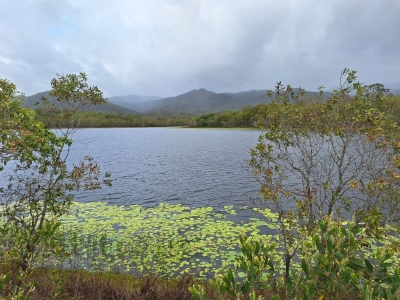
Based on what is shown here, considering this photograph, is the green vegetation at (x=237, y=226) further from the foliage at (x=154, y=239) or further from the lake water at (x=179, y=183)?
the lake water at (x=179, y=183)

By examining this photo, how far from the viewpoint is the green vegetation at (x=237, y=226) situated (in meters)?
4.17

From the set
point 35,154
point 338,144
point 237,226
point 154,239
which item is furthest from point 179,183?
point 338,144

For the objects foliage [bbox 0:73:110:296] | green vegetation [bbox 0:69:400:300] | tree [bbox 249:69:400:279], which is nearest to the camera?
green vegetation [bbox 0:69:400:300]

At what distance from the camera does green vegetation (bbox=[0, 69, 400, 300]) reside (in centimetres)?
417

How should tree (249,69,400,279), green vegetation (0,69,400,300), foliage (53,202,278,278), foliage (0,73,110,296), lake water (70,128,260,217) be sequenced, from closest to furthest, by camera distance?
green vegetation (0,69,400,300) < foliage (0,73,110,296) < tree (249,69,400,279) < foliage (53,202,278,278) < lake water (70,128,260,217)

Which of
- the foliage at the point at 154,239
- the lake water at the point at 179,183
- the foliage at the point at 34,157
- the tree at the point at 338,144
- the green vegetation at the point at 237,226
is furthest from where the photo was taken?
the lake water at the point at 179,183

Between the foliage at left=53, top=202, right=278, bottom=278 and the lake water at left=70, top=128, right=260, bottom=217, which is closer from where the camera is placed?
the foliage at left=53, top=202, right=278, bottom=278

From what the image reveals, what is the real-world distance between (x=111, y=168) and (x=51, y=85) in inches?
1307

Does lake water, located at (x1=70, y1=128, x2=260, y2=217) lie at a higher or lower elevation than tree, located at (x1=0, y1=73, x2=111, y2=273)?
lower

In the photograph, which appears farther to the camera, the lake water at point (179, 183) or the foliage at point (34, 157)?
the lake water at point (179, 183)

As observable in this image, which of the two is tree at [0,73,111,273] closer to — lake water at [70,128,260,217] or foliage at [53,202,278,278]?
foliage at [53,202,278,278]

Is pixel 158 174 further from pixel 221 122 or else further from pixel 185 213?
pixel 221 122

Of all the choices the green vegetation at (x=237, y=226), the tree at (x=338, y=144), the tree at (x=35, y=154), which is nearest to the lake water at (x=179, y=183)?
the tree at (x=35, y=154)

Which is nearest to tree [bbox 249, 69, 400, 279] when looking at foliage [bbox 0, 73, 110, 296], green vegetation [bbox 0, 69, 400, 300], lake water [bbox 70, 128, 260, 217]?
green vegetation [bbox 0, 69, 400, 300]
